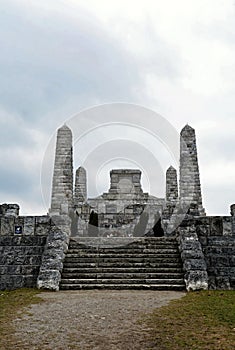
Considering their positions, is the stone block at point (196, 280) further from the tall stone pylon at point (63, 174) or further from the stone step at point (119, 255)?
the tall stone pylon at point (63, 174)

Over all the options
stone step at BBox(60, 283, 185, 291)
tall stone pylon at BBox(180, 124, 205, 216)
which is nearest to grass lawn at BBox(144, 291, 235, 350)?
stone step at BBox(60, 283, 185, 291)

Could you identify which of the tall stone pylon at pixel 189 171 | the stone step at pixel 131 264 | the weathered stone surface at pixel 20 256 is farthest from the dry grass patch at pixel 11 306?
the tall stone pylon at pixel 189 171

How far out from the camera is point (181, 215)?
13906 millimetres

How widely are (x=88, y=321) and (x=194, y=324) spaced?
179 cm

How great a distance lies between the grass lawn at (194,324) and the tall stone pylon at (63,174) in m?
17.5

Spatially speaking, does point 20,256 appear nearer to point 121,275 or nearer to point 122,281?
point 121,275

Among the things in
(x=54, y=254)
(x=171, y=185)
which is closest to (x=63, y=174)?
(x=171, y=185)

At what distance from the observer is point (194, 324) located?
6.69 m

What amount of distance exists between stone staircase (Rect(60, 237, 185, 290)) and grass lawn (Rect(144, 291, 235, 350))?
1.96m

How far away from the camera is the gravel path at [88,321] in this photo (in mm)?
5707

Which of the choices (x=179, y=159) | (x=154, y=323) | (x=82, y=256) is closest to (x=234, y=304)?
(x=154, y=323)

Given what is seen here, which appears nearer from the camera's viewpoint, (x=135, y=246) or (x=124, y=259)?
(x=124, y=259)

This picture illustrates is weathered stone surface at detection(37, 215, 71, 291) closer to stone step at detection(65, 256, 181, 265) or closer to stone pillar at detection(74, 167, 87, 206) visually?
stone step at detection(65, 256, 181, 265)

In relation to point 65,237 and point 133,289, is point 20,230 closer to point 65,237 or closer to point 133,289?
point 65,237
